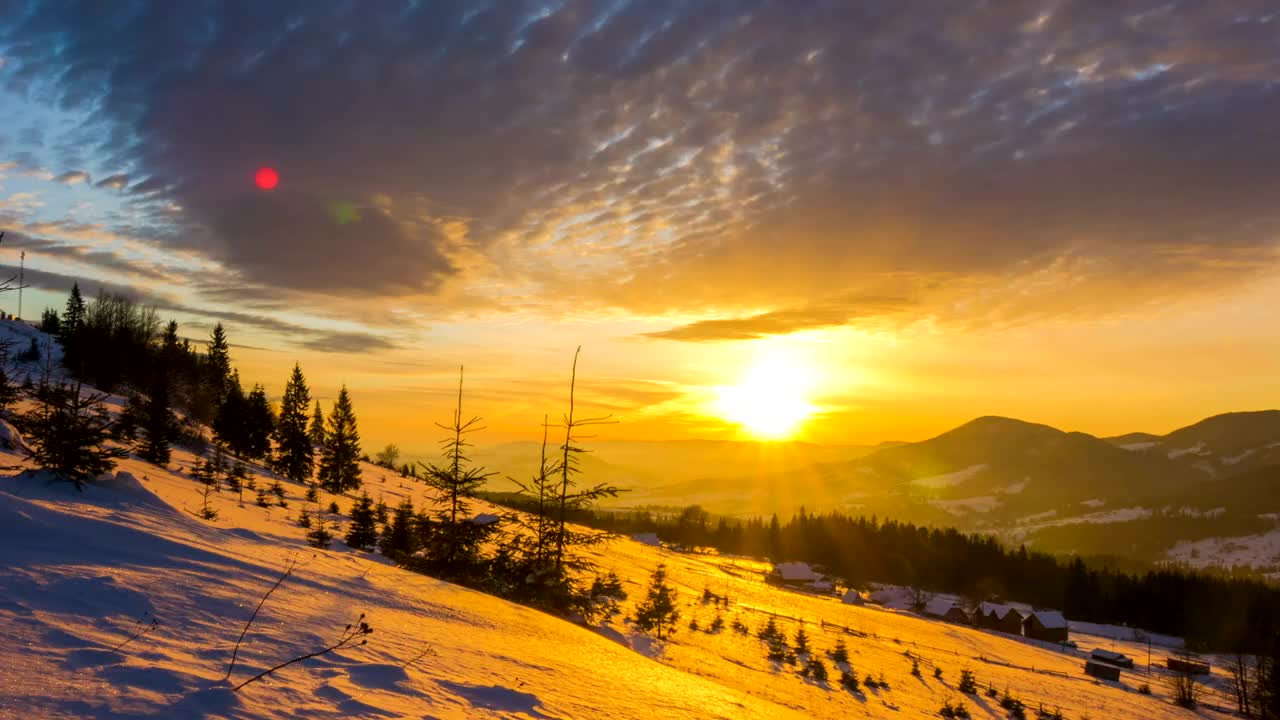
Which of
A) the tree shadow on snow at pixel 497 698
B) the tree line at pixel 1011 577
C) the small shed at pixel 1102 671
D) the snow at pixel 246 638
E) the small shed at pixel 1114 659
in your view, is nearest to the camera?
the snow at pixel 246 638

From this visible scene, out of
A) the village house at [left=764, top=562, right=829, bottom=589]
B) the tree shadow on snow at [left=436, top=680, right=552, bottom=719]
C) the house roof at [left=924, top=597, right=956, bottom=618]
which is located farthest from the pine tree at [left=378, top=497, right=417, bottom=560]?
the house roof at [left=924, top=597, right=956, bottom=618]

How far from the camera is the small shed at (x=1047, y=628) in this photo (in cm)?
6862

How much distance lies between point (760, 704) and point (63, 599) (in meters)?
7.97

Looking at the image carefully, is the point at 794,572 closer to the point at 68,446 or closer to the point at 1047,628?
the point at 1047,628

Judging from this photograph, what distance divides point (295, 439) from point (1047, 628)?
3231 inches

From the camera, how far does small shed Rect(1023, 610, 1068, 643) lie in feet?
225

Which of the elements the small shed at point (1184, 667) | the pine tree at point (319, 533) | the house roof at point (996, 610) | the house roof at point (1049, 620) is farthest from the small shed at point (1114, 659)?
the pine tree at point (319, 533)

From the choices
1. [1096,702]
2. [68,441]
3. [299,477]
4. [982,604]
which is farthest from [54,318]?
[982,604]

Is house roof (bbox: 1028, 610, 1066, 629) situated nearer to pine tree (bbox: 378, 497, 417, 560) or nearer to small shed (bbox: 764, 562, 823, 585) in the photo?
small shed (bbox: 764, 562, 823, 585)

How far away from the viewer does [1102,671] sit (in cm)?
4653

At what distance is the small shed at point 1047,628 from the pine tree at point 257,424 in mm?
84228

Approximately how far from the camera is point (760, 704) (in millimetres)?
8711

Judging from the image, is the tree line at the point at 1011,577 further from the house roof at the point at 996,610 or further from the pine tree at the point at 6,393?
the pine tree at the point at 6,393

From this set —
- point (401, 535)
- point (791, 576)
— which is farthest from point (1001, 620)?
point (401, 535)
